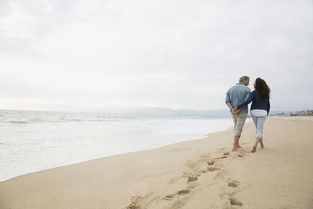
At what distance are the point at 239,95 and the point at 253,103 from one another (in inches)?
15.7

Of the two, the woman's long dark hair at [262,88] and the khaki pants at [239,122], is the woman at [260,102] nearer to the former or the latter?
the woman's long dark hair at [262,88]

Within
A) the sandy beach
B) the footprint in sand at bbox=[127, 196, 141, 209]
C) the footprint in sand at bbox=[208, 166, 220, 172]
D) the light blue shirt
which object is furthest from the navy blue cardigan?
the footprint in sand at bbox=[127, 196, 141, 209]

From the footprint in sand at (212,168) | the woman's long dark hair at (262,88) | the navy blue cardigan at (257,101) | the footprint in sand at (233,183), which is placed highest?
the woman's long dark hair at (262,88)

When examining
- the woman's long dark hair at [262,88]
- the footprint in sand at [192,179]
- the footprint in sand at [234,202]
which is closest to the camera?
the footprint in sand at [234,202]

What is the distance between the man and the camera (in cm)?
561

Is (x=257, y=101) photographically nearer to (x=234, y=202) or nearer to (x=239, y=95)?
(x=239, y=95)

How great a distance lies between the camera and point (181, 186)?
10.4 feet

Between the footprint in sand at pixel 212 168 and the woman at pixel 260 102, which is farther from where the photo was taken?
the woman at pixel 260 102

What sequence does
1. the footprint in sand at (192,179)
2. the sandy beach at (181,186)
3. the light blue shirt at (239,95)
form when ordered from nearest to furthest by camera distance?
the sandy beach at (181,186) → the footprint in sand at (192,179) → the light blue shirt at (239,95)

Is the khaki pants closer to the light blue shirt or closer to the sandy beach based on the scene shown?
the light blue shirt

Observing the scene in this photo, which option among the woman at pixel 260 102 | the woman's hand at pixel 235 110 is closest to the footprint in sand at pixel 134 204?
the woman at pixel 260 102

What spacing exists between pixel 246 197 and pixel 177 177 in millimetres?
1326

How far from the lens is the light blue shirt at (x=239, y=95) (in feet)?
Result: 18.4

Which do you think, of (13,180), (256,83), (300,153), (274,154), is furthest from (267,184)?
(13,180)
